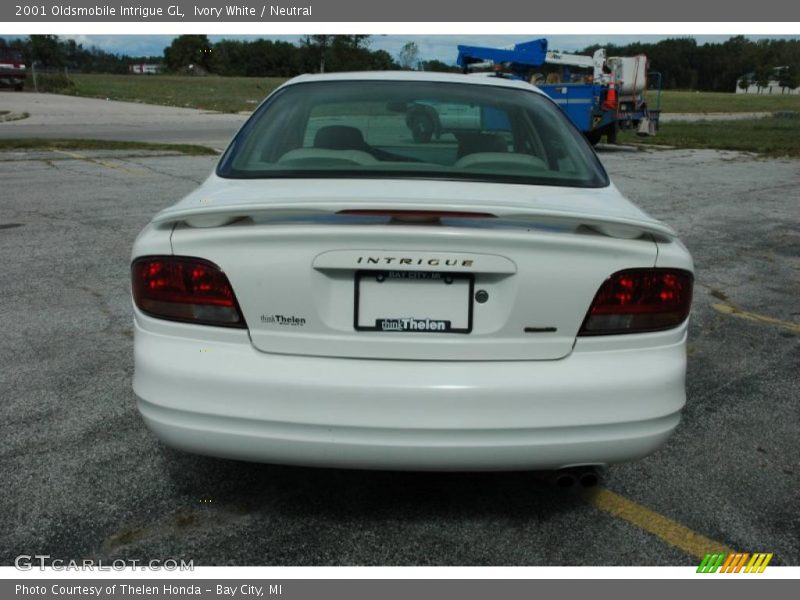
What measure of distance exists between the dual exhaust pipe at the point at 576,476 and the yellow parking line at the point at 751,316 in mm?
3053

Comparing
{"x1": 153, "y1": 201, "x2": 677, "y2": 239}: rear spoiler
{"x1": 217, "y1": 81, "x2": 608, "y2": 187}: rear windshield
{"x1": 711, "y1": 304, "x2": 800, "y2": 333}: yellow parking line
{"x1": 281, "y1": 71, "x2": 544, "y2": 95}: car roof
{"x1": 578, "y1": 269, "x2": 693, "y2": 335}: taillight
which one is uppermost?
{"x1": 281, "y1": 71, "x2": 544, "y2": 95}: car roof

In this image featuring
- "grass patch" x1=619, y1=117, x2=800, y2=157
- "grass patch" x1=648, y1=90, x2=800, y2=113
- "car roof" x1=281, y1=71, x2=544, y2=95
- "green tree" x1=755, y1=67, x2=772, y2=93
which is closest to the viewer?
"car roof" x1=281, y1=71, x2=544, y2=95

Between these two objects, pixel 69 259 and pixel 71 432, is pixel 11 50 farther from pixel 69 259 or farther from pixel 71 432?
pixel 71 432

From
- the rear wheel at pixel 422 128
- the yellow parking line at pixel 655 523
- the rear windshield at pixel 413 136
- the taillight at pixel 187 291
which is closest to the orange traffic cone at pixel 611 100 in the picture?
the rear windshield at pixel 413 136

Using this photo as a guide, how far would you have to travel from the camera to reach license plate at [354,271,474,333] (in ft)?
7.63

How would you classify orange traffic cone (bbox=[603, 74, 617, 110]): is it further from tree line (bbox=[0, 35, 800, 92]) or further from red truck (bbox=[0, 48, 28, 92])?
tree line (bbox=[0, 35, 800, 92])

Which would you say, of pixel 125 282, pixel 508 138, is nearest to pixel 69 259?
pixel 125 282

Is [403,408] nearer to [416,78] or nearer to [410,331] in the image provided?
[410,331]

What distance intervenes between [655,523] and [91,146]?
580 inches

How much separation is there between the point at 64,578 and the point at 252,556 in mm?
579

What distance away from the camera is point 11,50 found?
44.6m

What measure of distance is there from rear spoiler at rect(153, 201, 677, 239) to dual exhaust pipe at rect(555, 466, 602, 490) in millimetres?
794

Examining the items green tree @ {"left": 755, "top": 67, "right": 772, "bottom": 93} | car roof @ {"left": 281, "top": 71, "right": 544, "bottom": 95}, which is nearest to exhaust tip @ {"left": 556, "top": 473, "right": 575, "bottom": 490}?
car roof @ {"left": 281, "top": 71, "right": 544, "bottom": 95}

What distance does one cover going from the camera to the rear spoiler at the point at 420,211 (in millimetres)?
2324
